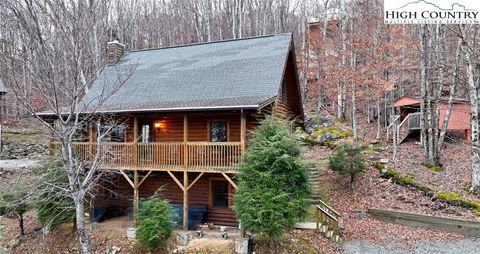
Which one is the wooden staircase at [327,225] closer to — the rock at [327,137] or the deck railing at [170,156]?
the deck railing at [170,156]

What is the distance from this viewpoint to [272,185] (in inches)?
411

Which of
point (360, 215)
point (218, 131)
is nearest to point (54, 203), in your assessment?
point (218, 131)

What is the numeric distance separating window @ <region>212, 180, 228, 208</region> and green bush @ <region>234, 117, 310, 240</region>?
11.1 feet

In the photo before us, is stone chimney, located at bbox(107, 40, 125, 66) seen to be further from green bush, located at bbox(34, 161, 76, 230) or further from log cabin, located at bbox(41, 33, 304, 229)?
green bush, located at bbox(34, 161, 76, 230)

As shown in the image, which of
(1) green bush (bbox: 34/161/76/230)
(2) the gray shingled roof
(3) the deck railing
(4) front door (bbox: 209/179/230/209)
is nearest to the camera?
(3) the deck railing

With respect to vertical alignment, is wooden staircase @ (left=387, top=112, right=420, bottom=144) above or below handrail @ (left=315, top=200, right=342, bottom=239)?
above

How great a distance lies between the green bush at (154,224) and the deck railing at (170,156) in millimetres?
1772

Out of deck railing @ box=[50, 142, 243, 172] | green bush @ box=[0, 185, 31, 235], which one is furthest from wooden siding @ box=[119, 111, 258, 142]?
green bush @ box=[0, 185, 31, 235]

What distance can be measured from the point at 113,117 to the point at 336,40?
19.0m

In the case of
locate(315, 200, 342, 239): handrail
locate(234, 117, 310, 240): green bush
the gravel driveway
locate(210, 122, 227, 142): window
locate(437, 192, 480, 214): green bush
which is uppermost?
locate(210, 122, 227, 142): window

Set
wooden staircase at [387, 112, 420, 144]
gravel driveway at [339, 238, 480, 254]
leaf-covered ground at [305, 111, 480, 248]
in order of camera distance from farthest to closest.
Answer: wooden staircase at [387, 112, 420, 144]
leaf-covered ground at [305, 111, 480, 248]
gravel driveway at [339, 238, 480, 254]

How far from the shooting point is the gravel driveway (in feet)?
36.3

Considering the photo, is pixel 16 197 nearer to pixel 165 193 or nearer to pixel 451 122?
pixel 165 193

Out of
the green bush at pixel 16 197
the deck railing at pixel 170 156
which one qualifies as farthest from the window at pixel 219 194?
the green bush at pixel 16 197
